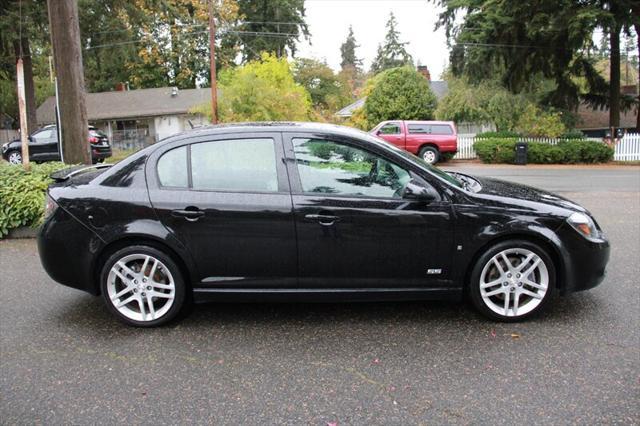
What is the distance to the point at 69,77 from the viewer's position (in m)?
8.37

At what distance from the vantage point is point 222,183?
4.16 meters

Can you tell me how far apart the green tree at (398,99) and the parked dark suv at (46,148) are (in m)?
13.9

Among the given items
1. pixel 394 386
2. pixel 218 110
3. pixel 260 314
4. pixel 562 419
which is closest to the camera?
pixel 562 419

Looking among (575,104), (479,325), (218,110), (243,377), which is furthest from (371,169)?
(575,104)

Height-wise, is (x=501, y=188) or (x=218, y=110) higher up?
(x=218, y=110)

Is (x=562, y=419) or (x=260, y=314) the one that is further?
(x=260, y=314)

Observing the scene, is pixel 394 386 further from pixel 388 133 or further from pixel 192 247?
pixel 388 133

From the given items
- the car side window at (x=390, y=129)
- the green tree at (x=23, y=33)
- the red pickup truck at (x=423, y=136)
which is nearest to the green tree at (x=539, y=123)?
the red pickup truck at (x=423, y=136)

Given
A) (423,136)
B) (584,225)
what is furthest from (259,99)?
(584,225)

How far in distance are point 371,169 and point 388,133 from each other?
783 inches

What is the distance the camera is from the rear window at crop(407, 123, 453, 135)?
23516 millimetres

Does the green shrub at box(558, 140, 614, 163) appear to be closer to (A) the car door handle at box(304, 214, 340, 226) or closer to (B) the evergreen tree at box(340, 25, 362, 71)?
(A) the car door handle at box(304, 214, 340, 226)

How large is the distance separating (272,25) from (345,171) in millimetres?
55773

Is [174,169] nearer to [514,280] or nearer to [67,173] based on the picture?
[67,173]
